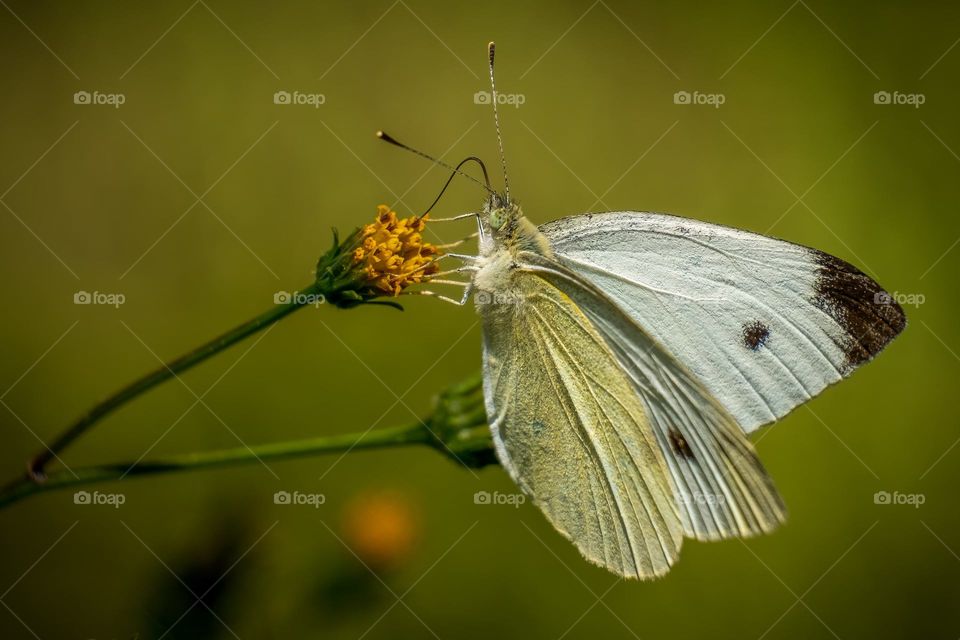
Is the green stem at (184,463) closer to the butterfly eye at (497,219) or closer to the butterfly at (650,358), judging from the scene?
the butterfly at (650,358)

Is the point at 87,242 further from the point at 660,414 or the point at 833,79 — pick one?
the point at 833,79

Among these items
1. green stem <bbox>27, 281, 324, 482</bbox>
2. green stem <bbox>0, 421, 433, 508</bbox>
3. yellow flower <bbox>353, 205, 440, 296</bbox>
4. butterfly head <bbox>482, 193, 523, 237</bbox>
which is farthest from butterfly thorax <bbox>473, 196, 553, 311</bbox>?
green stem <bbox>27, 281, 324, 482</bbox>

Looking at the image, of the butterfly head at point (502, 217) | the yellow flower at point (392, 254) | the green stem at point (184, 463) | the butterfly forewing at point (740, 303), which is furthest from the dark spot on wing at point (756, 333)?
the green stem at point (184, 463)

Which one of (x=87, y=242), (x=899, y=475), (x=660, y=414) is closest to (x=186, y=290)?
(x=87, y=242)

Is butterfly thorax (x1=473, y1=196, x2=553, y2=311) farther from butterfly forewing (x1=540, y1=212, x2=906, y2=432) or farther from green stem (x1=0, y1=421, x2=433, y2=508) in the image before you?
green stem (x1=0, y1=421, x2=433, y2=508)

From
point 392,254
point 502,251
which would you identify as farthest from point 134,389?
point 502,251

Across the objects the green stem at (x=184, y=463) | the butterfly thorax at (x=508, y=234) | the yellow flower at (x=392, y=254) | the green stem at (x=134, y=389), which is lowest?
the green stem at (x=184, y=463)
